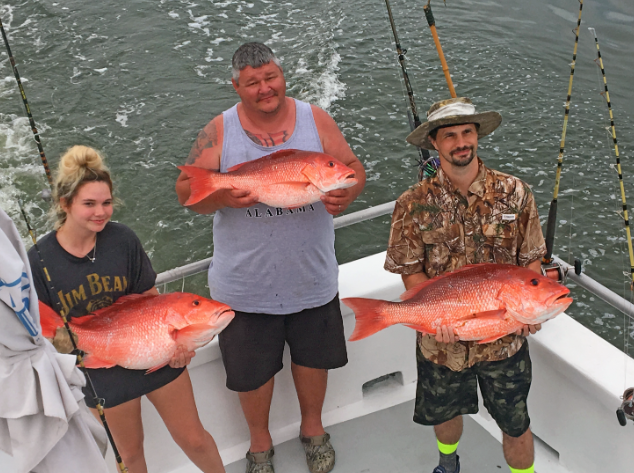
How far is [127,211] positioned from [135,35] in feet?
14.4

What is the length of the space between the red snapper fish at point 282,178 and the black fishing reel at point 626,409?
4.80 feet

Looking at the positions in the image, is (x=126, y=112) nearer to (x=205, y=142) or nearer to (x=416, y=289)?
(x=205, y=142)

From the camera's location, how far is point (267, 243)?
277 cm

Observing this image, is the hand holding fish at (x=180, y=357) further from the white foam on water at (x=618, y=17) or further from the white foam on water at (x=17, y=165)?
the white foam on water at (x=618, y=17)

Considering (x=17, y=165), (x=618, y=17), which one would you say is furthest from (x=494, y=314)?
(x=618, y=17)

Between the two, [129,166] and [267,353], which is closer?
[267,353]

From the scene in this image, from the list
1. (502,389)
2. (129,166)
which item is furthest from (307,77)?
(502,389)

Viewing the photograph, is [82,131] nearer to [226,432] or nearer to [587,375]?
[226,432]

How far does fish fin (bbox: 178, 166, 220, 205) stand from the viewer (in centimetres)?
251

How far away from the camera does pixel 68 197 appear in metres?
2.46

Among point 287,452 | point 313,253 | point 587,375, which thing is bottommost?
point 287,452

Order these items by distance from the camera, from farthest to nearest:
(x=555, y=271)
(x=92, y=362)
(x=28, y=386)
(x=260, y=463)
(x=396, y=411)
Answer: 1. (x=396, y=411)
2. (x=260, y=463)
3. (x=555, y=271)
4. (x=92, y=362)
5. (x=28, y=386)

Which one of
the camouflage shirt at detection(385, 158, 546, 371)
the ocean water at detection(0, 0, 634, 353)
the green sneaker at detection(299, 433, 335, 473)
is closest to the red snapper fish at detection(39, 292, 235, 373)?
the camouflage shirt at detection(385, 158, 546, 371)

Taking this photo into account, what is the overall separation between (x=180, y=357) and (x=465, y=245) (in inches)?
51.7
